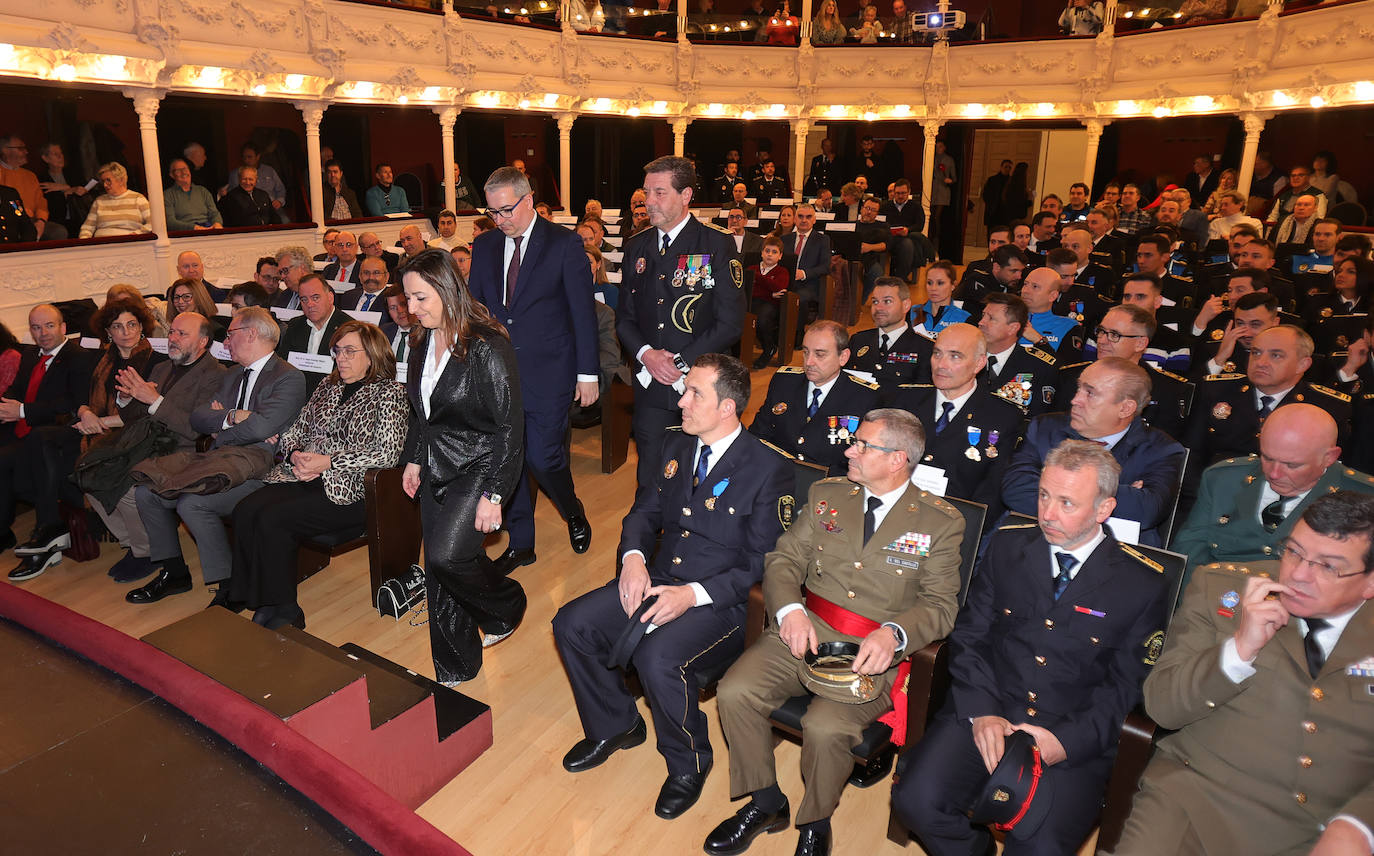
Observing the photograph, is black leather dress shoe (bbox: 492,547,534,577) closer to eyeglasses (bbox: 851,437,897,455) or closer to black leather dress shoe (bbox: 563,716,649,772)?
black leather dress shoe (bbox: 563,716,649,772)

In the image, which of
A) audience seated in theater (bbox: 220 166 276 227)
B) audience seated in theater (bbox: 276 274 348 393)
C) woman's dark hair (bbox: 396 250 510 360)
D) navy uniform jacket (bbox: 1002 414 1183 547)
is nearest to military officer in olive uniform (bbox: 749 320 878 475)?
navy uniform jacket (bbox: 1002 414 1183 547)

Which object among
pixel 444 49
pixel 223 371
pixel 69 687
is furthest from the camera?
pixel 444 49

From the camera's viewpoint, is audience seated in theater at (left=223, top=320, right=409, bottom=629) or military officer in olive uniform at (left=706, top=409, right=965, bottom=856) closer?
military officer in olive uniform at (left=706, top=409, right=965, bottom=856)

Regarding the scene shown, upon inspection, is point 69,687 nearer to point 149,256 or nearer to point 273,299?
point 273,299

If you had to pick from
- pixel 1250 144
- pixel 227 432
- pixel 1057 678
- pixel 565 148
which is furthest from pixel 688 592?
pixel 1250 144

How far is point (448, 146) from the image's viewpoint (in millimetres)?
11648

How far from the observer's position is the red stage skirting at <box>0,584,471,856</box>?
4.29ft

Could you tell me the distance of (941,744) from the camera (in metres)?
2.22

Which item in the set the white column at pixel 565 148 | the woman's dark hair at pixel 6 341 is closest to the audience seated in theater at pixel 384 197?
the white column at pixel 565 148

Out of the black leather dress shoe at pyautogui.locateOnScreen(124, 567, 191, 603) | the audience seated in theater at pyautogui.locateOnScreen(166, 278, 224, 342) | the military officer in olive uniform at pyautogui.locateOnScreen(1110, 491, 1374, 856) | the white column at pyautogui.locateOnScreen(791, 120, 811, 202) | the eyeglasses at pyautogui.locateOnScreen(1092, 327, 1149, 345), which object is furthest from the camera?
the white column at pyautogui.locateOnScreen(791, 120, 811, 202)

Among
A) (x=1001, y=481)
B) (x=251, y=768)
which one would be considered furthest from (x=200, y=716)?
(x=1001, y=481)

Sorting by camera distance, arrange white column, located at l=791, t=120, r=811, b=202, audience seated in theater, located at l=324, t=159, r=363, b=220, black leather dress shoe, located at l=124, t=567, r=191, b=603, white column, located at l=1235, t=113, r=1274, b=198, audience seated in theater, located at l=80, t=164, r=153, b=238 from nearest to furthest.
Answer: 1. black leather dress shoe, located at l=124, t=567, r=191, b=603
2. audience seated in theater, located at l=80, t=164, r=153, b=238
3. audience seated in theater, located at l=324, t=159, r=363, b=220
4. white column, located at l=1235, t=113, r=1274, b=198
5. white column, located at l=791, t=120, r=811, b=202

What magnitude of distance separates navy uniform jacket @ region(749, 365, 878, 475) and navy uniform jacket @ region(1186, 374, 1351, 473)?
145cm

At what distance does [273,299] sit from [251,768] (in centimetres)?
533
